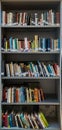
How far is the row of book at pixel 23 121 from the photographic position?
3.87m

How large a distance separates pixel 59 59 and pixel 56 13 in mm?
676

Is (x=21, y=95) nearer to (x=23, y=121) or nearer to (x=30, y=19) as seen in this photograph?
(x=23, y=121)

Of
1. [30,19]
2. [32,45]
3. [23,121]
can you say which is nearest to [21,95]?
[23,121]

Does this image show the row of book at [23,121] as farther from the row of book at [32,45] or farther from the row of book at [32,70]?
the row of book at [32,45]

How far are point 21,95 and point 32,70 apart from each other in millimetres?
406

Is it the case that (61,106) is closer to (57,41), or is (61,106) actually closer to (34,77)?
(34,77)

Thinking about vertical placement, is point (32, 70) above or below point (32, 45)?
below

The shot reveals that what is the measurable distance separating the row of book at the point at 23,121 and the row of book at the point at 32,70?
606 mm

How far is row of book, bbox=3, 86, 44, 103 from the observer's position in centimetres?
388

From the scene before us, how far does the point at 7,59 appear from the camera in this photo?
431cm

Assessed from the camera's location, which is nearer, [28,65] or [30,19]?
[30,19]

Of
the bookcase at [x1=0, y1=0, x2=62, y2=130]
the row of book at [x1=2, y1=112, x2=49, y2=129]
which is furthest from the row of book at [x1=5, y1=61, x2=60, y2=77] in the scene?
the row of book at [x1=2, y1=112, x2=49, y2=129]

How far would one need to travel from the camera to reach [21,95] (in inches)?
153

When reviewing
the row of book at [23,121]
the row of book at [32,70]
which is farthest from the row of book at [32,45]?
the row of book at [23,121]
